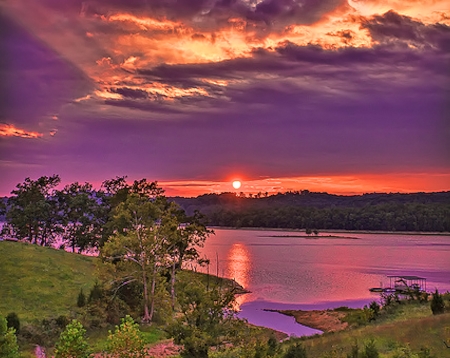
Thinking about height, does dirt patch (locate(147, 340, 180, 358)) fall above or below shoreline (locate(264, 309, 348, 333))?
above

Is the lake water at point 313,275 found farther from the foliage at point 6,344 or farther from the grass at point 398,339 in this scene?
the foliage at point 6,344

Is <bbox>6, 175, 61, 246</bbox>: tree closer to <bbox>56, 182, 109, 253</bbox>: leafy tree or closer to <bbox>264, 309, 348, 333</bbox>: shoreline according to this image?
<bbox>56, 182, 109, 253</bbox>: leafy tree

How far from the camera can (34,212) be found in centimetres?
8512

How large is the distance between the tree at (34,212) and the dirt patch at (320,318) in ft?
153

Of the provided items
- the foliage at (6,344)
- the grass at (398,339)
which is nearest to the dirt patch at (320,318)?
the grass at (398,339)

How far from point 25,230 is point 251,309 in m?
45.8

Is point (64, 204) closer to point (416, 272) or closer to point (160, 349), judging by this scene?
point (160, 349)

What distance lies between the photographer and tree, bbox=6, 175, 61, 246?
280ft

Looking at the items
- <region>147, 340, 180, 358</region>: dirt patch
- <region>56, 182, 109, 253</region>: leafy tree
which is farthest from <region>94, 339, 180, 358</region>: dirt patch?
<region>56, 182, 109, 253</region>: leafy tree

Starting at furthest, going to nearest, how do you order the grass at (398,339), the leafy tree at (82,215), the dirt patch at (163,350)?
the leafy tree at (82,215)
the dirt patch at (163,350)
the grass at (398,339)

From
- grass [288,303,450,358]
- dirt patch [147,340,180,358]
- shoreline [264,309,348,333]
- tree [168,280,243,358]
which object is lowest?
shoreline [264,309,348,333]

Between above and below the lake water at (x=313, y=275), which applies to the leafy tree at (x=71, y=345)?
above

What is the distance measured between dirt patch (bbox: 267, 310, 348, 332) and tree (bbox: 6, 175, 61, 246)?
46629 millimetres

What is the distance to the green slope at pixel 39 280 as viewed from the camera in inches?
1658
